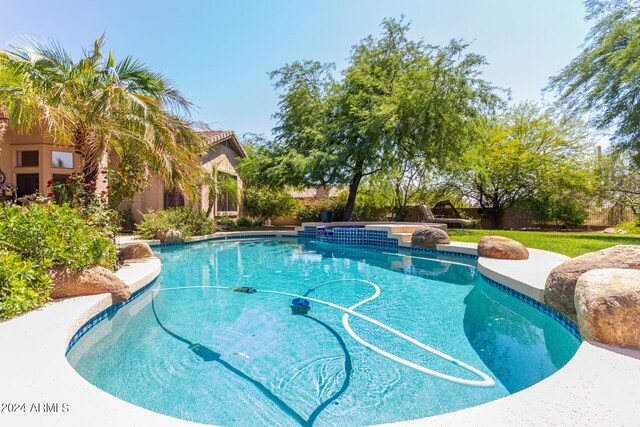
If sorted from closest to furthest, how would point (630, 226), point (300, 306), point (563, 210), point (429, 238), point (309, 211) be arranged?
point (300, 306)
point (429, 238)
point (630, 226)
point (563, 210)
point (309, 211)

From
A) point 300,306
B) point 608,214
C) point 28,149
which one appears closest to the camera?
point 300,306

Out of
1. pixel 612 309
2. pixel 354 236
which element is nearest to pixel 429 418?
pixel 612 309

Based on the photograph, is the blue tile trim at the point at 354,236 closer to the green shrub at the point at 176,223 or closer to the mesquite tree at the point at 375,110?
the mesquite tree at the point at 375,110

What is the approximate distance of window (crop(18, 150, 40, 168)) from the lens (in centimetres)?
1273

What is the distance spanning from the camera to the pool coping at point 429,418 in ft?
5.77

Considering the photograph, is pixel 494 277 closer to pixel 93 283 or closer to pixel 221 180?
pixel 93 283

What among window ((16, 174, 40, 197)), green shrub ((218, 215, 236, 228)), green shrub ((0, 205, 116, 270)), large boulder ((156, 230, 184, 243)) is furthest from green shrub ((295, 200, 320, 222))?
green shrub ((0, 205, 116, 270))

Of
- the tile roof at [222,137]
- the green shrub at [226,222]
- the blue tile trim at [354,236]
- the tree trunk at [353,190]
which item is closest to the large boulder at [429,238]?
the blue tile trim at [354,236]

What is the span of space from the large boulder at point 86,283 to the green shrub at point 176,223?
8.01m

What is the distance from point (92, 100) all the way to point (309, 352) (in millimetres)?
6525

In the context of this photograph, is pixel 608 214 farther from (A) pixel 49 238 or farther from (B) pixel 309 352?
(A) pixel 49 238

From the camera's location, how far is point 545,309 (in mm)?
4195

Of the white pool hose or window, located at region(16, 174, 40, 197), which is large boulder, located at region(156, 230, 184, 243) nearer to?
window, located at region(16, 174, 40, 197)

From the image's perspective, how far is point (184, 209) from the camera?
13.5 metres
